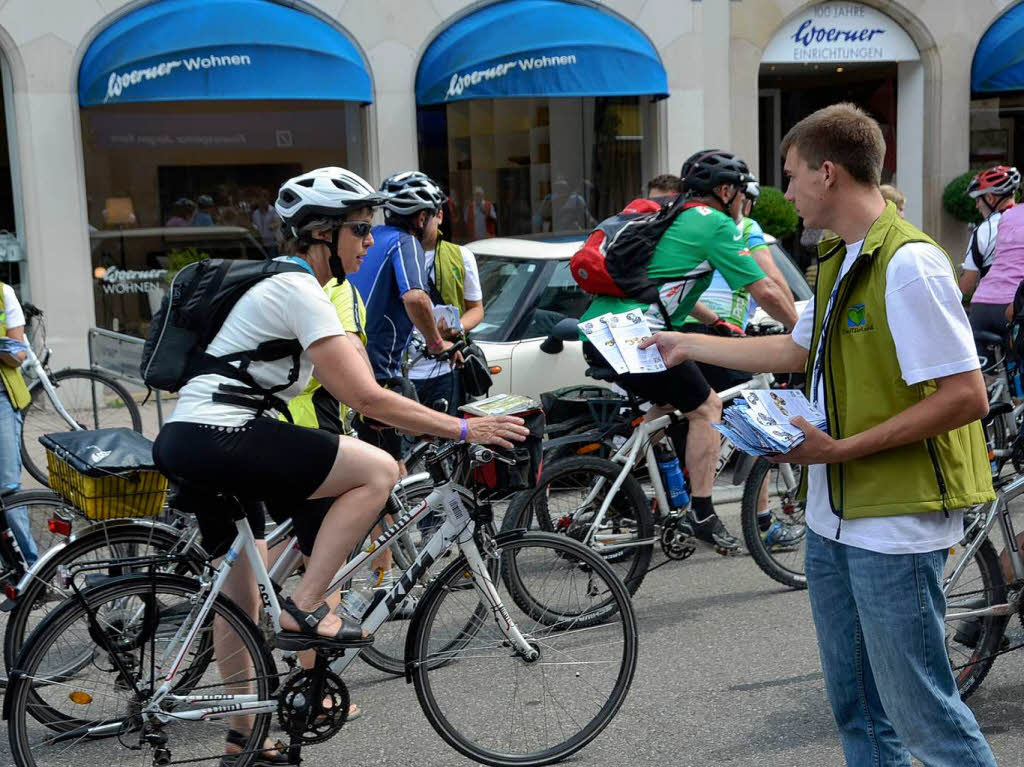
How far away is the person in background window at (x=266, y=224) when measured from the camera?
13.2m

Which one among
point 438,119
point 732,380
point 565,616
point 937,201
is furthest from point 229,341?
point 937,201

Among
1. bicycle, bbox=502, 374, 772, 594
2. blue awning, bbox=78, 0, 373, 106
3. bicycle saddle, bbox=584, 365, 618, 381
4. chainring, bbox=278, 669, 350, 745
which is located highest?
blue awning, bbox=78, 0, 373, 106

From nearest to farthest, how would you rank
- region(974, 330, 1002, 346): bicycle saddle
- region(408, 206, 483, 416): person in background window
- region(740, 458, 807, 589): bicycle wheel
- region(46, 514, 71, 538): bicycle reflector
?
region(46, 514, 71, 538): bicycle reflector → region(740, 458, 807, 589): bicycle wheel → region(408, 206, 483, 416): person in background window → region(974, 330, 1002, 346): bicycle saddle

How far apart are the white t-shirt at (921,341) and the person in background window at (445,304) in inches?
144

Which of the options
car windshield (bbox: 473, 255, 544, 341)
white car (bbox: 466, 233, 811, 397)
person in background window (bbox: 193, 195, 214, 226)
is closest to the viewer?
white car (bbox: 466, 233, 811, 397)

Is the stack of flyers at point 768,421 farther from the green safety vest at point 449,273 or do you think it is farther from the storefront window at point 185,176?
the storefront window at point 185,176

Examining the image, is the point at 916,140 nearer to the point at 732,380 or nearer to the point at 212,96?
the point at 212,96

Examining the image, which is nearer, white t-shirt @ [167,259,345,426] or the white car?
white t-shirt @ [167,259,345,426]

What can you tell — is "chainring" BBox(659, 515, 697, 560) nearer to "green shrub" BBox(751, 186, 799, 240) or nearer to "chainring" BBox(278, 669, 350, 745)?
"chainring" BBox(278, 669, 350, 745)

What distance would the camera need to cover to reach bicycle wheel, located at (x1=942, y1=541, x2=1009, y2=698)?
165 inches

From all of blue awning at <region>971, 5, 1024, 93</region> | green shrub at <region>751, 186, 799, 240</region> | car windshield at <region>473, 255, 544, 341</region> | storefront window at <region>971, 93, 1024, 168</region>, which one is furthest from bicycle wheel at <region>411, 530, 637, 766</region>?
storefront window at <region>971, 93, 1024, 168</region>

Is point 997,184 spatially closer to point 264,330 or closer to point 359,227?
point 359,227

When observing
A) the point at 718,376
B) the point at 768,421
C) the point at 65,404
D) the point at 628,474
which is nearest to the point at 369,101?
the point at 65,404

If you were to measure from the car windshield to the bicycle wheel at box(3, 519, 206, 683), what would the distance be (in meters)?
3.78
